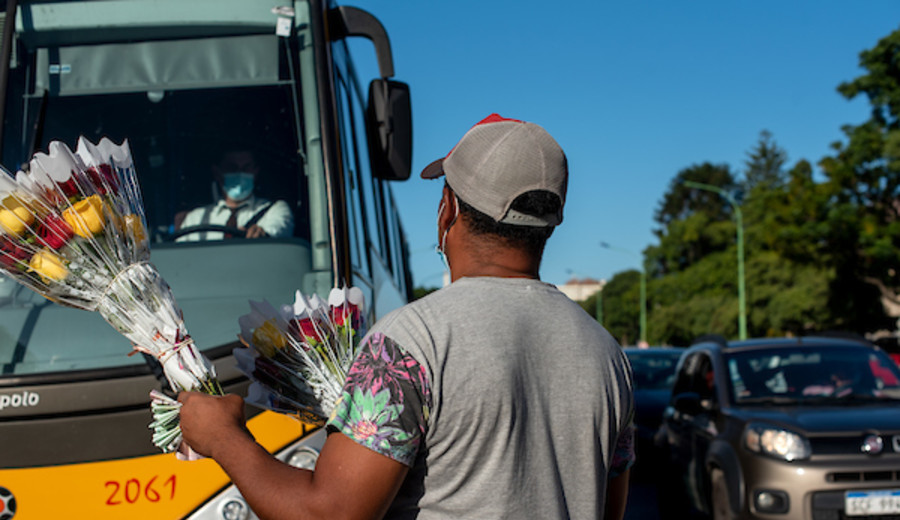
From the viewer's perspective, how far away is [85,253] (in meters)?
2.44

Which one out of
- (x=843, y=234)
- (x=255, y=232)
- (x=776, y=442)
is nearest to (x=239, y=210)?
(x=255, y=232)

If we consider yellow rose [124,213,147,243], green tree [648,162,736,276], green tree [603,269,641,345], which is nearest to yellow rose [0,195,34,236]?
yellow rose [124,213,147,243]

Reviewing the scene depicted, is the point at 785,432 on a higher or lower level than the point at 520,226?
lower

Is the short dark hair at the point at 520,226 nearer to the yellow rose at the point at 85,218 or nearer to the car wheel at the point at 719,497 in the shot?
the yellow rose at the point at 85,218

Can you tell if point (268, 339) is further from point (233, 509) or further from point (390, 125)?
point (390, 125)

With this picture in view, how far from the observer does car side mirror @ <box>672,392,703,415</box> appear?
837 cm

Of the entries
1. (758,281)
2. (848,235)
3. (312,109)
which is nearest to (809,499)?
(312,109)

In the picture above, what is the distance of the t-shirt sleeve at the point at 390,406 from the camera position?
6.21ft

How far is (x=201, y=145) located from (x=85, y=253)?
2.06 meters

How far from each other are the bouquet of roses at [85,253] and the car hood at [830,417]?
583 centimetres

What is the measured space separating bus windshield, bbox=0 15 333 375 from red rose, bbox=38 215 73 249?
1.39m

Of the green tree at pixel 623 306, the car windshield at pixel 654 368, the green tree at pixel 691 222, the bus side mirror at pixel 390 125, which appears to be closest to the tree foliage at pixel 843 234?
the car windshield at pixel 654 368

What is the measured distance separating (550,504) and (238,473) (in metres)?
0.62

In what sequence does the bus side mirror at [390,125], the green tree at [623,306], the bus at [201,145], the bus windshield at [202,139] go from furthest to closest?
the green tree at [623,306], the bus side mirror at [390,125], the bus windshield at [202,139], the bus at [201,145]
